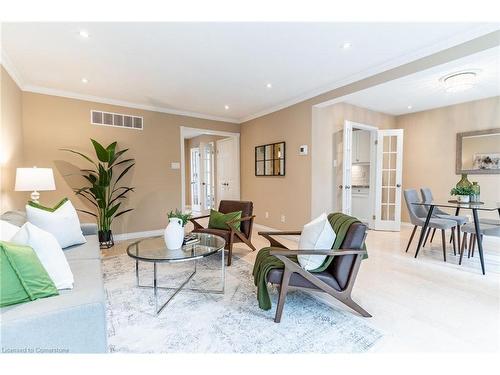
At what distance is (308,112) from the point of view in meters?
4.12

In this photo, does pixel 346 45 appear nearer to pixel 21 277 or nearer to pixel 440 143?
pixel 21 277

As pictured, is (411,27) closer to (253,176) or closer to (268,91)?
(268,91)

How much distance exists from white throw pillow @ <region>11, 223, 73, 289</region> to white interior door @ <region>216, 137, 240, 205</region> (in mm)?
4521

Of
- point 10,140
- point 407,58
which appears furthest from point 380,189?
point 10,140

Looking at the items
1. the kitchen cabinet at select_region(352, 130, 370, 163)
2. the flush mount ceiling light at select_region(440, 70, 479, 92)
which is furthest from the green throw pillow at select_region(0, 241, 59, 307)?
the kitchen cabinet at select_region(352, 130, 370, 163)

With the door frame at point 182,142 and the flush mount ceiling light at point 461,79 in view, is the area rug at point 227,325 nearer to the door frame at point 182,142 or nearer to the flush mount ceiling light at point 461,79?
the door frame at point 182,142

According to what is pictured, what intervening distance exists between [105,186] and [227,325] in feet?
10.1

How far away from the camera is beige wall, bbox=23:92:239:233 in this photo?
376 centimetres

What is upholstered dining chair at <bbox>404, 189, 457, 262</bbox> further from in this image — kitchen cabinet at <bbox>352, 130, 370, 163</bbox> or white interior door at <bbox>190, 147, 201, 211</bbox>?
white interior door at <bbox>190, 147, 201, 211</bbox>

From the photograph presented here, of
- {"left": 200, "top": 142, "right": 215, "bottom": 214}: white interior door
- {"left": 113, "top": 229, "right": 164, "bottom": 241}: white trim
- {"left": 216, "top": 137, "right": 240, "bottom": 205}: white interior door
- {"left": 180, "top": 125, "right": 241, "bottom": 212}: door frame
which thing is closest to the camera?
{"left": 113, "top": 229, "right": 164, "bottom": 241}: white trim

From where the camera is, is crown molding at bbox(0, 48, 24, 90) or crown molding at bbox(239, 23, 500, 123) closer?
crown molding at bbox(239, 23, 500, 123)

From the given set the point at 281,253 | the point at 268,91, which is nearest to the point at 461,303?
the point at 281,253

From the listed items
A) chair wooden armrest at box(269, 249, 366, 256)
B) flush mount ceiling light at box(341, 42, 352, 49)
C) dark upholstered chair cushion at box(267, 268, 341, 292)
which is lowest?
dark upholstered chair cushion at box(267, 268, 341, 292)

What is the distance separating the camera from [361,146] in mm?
5551
